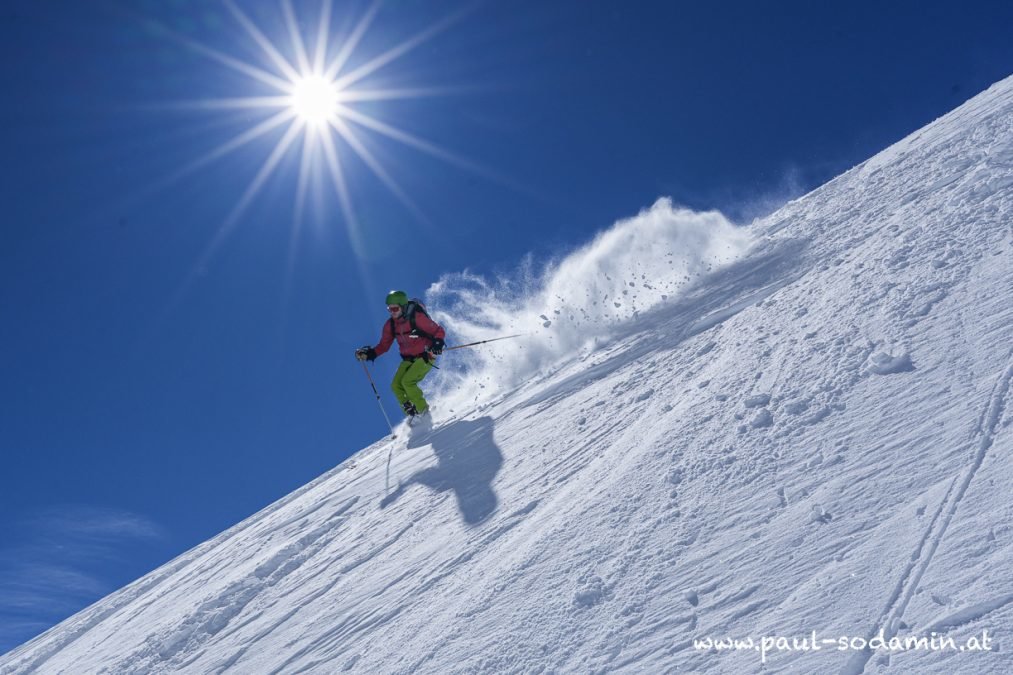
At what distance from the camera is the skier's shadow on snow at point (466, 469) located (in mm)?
5723

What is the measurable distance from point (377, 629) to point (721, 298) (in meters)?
6.38

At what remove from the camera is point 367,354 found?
11750 millimetres

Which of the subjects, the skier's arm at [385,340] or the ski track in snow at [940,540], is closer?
the ski track in snow at [940,540]

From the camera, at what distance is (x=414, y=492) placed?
22.6 ft

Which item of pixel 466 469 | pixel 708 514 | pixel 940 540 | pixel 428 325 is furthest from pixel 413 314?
pixel 940 540

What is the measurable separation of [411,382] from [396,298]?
1.41 meters

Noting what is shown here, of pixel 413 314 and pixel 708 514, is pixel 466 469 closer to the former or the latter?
pixel 708 514

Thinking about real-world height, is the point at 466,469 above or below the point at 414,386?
below

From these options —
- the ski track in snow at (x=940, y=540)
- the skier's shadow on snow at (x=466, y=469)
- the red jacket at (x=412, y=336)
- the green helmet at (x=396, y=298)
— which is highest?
the green helmet at (x=396, y=298)

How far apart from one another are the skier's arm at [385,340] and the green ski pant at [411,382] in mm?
552

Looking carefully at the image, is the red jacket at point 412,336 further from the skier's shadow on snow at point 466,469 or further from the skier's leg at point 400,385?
the skier's shadow on snow at point 466,469

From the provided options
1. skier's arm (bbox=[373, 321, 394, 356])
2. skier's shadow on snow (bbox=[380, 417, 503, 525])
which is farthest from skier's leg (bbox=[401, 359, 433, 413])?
skier's shadow on snow (bbox=[380, 417, 503, 525])

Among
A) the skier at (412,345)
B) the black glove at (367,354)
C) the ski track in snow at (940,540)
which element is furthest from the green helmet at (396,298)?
the ski track in snow at (940,540)

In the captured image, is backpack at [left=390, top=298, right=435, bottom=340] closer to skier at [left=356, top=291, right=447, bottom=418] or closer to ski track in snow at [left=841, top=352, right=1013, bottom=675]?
skier at [left=356, top=291, right=447, bottom=418]
